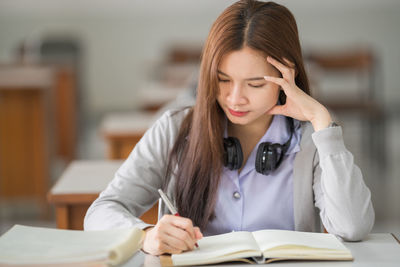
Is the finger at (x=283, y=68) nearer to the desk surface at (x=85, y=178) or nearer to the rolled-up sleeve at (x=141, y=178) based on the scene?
the rolled-up sleeve at (x=141, y=178)

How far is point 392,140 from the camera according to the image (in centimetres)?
638

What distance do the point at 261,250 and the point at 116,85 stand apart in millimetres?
7544

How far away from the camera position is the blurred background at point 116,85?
3.58m

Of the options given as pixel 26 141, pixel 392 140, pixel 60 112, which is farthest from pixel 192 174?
pixel 392 140

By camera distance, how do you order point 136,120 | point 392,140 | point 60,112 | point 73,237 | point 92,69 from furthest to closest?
1. point 92,69
2. point 392,140
3. point 60,112
4. point 136,120
5. point 73,237

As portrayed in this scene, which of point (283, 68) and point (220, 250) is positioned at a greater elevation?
point (283, 68)

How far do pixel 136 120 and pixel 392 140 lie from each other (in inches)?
147

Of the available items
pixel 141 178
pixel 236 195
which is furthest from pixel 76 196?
pixel 236 195

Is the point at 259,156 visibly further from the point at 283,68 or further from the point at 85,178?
the point at 85,178

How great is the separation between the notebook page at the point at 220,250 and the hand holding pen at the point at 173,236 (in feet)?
0.06

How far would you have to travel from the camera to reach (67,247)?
104 cm

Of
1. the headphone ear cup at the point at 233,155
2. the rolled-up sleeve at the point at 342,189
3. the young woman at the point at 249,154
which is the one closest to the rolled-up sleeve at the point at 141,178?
the young woman at the point at 249,154

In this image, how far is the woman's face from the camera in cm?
134

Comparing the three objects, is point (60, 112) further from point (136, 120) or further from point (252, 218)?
point (252, 218)
